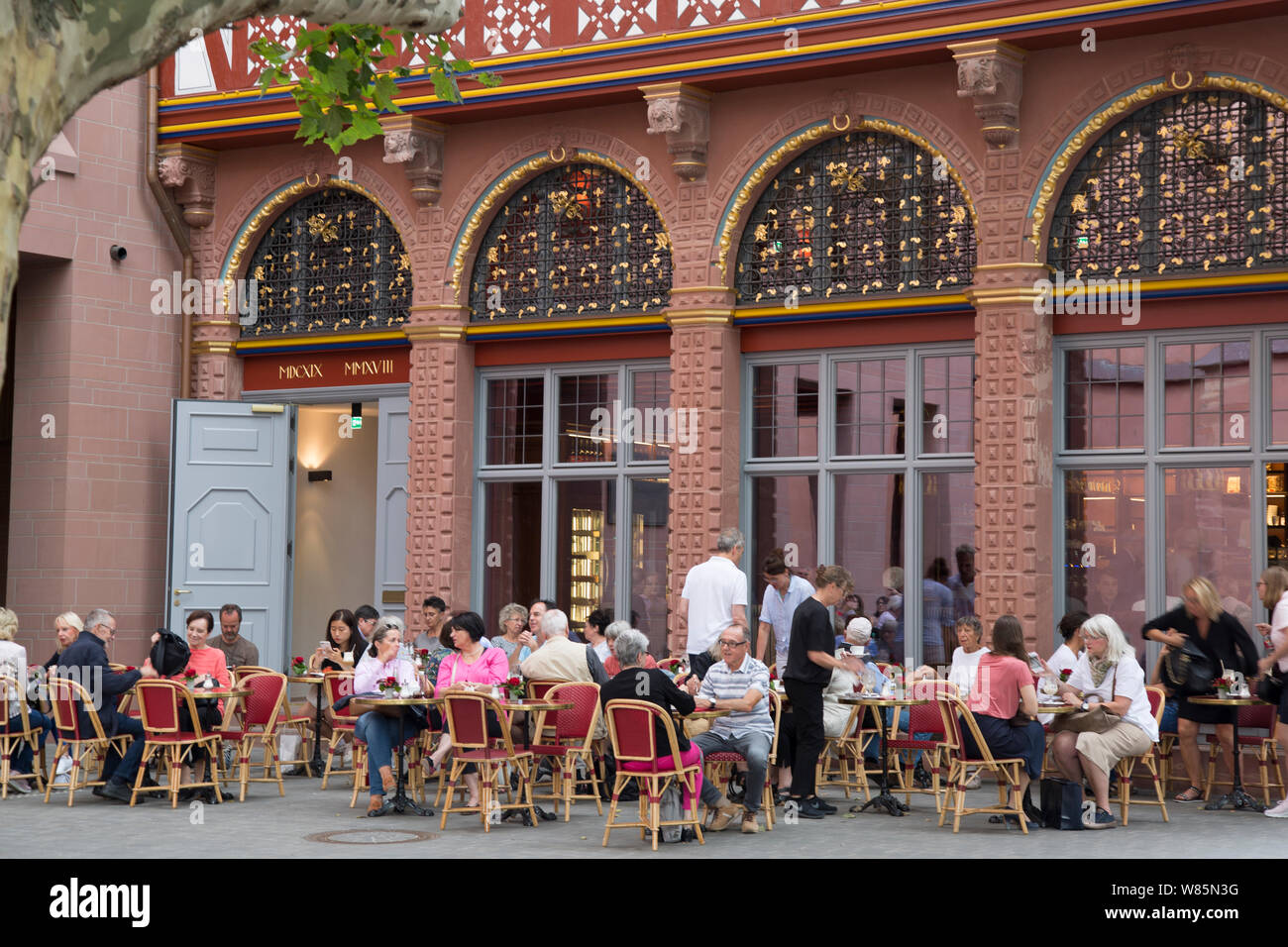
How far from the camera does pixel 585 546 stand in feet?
50.5

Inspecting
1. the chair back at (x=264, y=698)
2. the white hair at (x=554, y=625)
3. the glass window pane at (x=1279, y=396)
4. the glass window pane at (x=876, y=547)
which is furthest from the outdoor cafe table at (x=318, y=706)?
the glass window pane at (x=1279, y=396)

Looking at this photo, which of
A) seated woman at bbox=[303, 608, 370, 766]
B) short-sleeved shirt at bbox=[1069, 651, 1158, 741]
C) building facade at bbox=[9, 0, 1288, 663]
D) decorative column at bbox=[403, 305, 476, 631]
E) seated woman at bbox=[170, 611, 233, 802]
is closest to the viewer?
short-sleeved shirt at bbox=[1069, 651, 1158, 741]

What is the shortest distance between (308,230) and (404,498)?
2904 millimetres

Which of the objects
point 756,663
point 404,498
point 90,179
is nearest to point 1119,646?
point 756,663

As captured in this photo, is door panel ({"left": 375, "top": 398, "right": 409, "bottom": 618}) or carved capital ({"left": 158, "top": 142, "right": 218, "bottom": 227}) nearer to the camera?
door panel ({"left": 375, "top": 398, "right": 409, "bottom": 618})

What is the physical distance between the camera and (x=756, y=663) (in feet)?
33.9

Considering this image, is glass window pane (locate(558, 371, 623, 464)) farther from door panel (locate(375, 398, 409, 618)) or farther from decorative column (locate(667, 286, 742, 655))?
door panel (locate(375, 398, 409, 618))

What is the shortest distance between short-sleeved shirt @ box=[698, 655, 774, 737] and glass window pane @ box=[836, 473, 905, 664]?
361 centimetres

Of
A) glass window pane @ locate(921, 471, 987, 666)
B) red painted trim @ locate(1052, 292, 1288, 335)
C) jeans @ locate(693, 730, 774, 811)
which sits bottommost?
jeans @ locate(693, 730, 774, 811)

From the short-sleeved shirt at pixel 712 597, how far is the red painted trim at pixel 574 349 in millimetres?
3198

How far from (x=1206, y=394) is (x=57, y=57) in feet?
33.6

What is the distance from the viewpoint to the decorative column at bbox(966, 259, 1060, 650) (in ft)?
42.6

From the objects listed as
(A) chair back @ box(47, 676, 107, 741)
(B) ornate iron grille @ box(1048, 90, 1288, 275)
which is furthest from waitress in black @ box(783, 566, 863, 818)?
(A) chair back @ box(47, 676, 107, 741)

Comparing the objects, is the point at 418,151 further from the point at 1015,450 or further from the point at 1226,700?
the point at 1226,700
